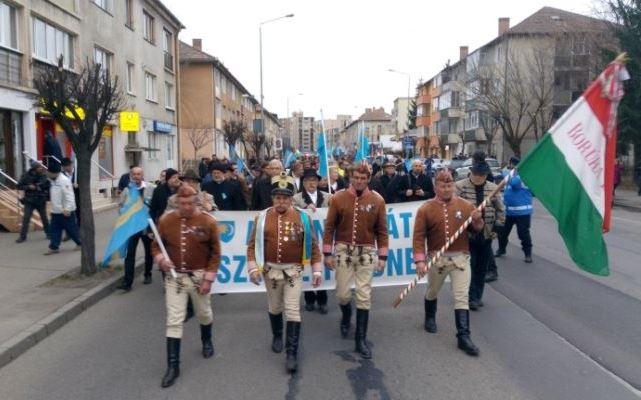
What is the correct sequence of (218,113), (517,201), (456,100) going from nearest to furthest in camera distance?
(517,201)
(218,113)
(456,100)

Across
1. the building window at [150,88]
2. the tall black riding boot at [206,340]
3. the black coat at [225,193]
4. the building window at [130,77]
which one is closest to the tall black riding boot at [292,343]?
the tall black riding boot at [206,340]

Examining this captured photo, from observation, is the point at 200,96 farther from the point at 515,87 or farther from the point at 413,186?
the point at 413,186

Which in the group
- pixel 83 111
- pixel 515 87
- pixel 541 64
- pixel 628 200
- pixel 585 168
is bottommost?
pixel 628 200

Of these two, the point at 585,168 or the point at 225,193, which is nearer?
the point at 585,168

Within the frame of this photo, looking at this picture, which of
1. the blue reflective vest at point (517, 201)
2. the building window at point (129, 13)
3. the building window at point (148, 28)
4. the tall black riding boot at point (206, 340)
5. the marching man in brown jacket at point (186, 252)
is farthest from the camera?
the building window at point (148, 28)

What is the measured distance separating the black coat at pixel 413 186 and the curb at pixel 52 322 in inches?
200

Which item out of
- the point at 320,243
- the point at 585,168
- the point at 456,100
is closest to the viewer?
the point at 585,168

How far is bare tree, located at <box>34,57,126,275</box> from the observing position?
8.72 metres

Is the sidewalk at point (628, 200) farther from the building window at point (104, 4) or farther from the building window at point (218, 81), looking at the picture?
the building window at point (218, 81)

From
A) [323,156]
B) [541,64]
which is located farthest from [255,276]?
[541,64]

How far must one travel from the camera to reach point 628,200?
2392 cm

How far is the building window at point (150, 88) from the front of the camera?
30380 millimetres

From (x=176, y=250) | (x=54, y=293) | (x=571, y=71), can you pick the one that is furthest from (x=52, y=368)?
(x=571, y=71)

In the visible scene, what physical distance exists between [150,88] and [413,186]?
23712 millimetres
